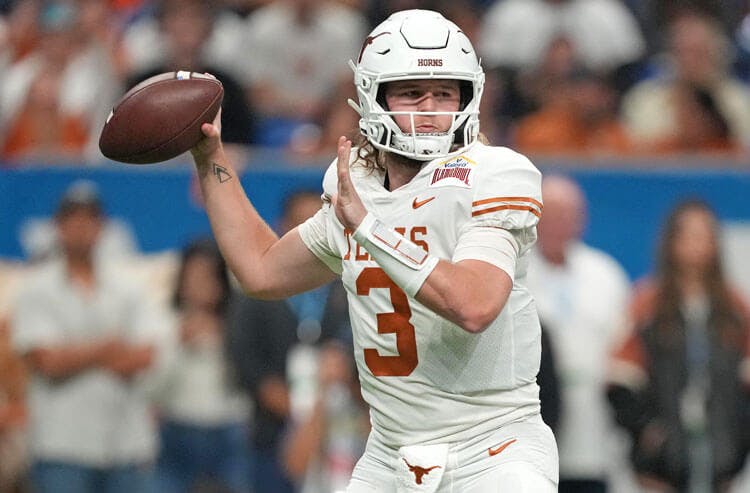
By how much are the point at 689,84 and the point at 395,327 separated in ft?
Answer: 15.0

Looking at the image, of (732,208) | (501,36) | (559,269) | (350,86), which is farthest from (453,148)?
(501,36)

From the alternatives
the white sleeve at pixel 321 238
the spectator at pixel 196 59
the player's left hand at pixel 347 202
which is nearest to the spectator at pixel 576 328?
the spectator at pixel 196 59

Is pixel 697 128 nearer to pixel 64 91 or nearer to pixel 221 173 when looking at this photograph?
pixel 64 91

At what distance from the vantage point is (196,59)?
834 centimetres

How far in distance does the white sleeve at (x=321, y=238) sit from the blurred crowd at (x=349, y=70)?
3350 millimetres

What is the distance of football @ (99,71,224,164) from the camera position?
4176 mm

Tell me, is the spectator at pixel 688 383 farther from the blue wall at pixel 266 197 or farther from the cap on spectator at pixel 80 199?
the cap on spectator at pixel 80 199

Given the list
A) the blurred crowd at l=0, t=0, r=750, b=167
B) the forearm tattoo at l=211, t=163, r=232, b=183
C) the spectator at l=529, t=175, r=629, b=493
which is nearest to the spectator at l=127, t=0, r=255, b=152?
the blurred crowd at l=0, t=0, r=750, b=167

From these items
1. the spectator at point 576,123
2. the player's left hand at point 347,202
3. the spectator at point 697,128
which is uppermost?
the player's left hand at point 347,202

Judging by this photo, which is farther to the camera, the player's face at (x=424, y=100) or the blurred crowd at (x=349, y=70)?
the blurred crowd at (x=349, y=70)

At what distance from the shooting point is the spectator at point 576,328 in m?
6.76

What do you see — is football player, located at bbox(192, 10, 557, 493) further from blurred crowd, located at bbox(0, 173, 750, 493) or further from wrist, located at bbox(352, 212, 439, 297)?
blurred crowd, located at bbox(0, 173, 750, 493)

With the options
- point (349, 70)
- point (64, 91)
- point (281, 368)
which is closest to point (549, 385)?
point (281, 368)

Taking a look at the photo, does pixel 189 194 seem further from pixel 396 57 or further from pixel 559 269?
pixel 396 57
